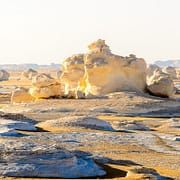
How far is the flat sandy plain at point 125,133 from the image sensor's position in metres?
15.7

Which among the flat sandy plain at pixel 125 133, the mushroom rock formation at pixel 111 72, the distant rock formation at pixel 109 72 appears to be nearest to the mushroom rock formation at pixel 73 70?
the distant rock formation at pixel 109 72

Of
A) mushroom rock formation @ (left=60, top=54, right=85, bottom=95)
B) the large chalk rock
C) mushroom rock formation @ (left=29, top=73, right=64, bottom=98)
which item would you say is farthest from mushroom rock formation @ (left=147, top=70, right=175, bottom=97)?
the large chalk rock

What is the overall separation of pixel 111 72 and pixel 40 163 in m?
28.7

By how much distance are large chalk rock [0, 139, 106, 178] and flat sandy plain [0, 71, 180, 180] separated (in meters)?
0.75

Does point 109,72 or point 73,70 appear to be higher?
point 73,70

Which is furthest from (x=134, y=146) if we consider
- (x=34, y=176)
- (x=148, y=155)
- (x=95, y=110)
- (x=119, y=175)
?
(x=95, y=110)

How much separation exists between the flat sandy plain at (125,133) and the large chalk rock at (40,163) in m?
0.75

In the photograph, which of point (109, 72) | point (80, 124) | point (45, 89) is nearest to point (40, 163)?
point (80, 124)

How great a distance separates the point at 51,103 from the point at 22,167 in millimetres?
26353

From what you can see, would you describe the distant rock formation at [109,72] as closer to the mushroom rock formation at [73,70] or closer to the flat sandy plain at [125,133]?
the flat sandy plain at [125,133]

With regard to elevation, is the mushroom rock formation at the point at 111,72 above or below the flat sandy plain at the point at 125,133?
above

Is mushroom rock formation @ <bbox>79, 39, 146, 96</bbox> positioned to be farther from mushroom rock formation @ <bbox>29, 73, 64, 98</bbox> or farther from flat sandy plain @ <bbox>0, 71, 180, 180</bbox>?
mushroom rock formation @ <bbox>29, 73, 64, 98</bbox>

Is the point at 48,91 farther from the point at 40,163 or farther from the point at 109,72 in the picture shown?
the point at 40,163

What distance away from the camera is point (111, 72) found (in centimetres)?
4134
